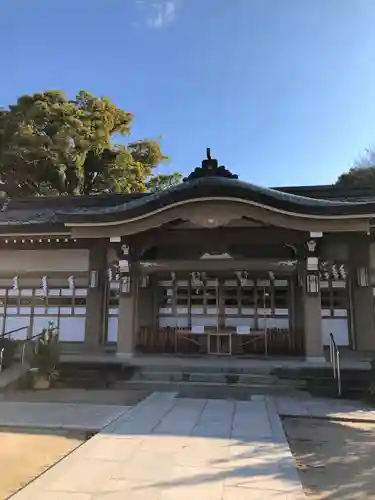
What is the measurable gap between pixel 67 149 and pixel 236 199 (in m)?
17.8

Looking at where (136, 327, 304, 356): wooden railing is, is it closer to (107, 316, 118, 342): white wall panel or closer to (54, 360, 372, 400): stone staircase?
(107, 316, 118, 342): white wall panel

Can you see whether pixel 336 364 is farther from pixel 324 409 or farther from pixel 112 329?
pixel 112 329

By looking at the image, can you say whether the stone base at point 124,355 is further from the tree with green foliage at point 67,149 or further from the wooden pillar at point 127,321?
the tree with green foliage at point 67,149

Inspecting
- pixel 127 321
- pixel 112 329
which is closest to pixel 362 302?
pixel 127 321

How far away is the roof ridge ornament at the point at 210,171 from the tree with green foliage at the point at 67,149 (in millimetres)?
15990

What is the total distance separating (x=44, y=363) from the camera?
8.93m

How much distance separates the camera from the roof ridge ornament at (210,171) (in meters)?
10.2

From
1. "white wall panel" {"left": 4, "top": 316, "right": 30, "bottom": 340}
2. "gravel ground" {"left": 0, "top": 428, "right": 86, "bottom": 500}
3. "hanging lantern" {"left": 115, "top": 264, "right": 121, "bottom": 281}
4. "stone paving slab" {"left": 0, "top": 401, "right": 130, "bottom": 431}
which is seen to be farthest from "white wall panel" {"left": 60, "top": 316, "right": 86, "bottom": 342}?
"gravel ground" {"left": 0, "top": 428, "right": 86, "bottom": 500}

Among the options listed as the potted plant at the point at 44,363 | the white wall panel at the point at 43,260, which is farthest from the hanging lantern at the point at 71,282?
the potted plant at the point at 44,363

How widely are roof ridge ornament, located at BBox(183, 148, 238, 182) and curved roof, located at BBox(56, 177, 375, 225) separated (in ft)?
1.49

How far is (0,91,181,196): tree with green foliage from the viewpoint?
78.8 ft

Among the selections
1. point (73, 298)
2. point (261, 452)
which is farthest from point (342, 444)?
point (73, 298)

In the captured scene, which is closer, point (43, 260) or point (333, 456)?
point (333, 456)

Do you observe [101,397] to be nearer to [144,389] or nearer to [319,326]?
Answer: [144,389]
